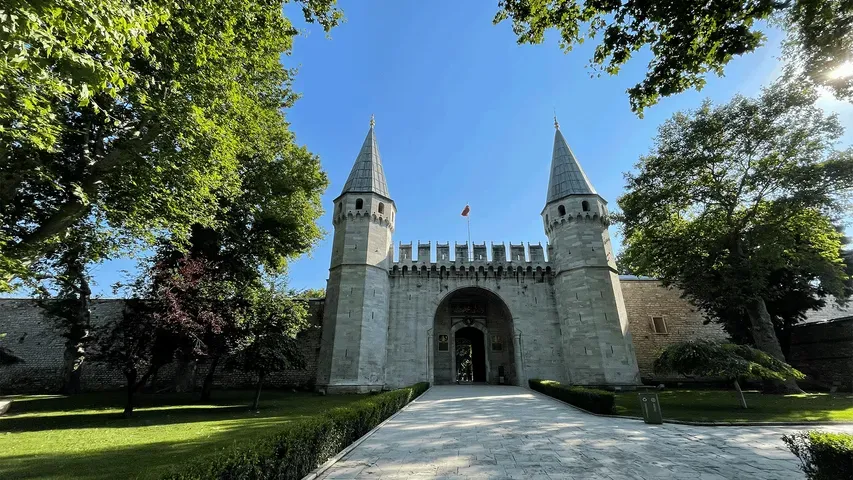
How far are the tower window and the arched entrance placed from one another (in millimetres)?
10454

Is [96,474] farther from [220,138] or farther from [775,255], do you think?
[775,255]

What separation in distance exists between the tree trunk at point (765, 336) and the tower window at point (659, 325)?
752cm

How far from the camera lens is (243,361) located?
14203mm

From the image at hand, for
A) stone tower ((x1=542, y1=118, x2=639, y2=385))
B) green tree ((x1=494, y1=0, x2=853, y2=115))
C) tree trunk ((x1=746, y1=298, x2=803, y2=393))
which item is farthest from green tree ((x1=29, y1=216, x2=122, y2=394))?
tree trunk ((x1=746, y1=298, x2=803, y2=393))

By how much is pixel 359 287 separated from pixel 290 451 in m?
16.9

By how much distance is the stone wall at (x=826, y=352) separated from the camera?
1875 centimetres

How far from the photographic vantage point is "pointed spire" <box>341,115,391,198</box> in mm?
24875

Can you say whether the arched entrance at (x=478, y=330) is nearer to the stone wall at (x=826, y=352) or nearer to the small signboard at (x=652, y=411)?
the small signboard at (x=652, y=411)

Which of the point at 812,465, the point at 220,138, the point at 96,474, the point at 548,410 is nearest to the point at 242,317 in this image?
the point at 220,138

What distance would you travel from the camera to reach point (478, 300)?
28.1m

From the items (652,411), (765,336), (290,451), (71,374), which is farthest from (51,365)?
(765,336)

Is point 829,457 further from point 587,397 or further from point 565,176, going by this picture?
point 565,176

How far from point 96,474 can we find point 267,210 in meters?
13.2

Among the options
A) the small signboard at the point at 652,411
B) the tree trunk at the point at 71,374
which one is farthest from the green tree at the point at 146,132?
the tree trunk at the point at 71,374
